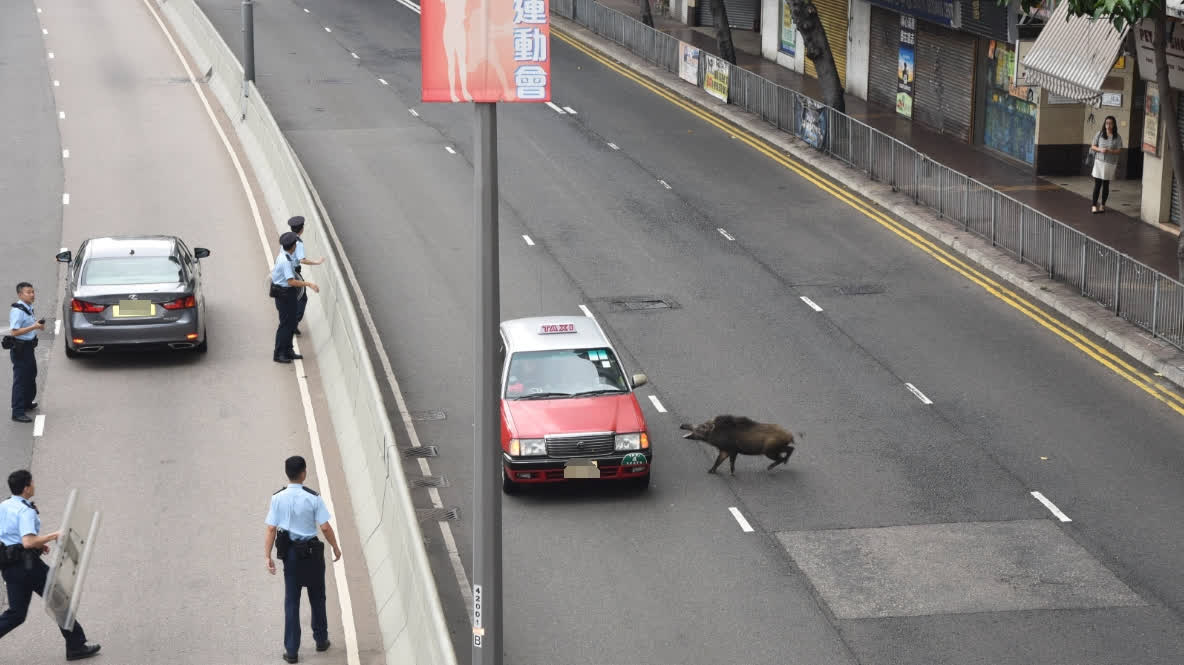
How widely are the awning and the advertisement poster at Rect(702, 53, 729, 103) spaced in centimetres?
1167

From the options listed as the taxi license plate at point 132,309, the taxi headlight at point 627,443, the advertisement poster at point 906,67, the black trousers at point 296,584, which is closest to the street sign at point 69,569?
the black trousers at point 296,584

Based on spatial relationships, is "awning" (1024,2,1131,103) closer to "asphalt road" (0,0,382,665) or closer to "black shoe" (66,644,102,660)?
"asphalt road" (0,0,382,665)

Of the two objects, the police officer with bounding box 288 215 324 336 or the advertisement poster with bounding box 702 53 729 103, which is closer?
the police officer with bounding box 288 215 324 336

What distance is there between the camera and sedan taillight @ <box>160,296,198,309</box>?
21.7 meters

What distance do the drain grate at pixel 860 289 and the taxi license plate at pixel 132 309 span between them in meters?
11.1

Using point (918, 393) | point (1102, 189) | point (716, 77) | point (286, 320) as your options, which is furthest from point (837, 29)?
point (286, 320)

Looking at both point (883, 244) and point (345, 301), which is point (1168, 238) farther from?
point (345, 301)

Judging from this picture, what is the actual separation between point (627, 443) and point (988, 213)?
→ 1328cm

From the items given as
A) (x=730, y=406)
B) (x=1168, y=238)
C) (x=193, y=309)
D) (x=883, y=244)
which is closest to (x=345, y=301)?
(x=193, y=309)

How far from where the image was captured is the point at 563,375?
18734 mm

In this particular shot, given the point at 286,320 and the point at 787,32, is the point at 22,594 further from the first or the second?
the point at 787,32

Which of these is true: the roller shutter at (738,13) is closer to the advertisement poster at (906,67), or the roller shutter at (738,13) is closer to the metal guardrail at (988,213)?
the metal guardrail at (988,213)

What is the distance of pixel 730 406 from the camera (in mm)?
20891

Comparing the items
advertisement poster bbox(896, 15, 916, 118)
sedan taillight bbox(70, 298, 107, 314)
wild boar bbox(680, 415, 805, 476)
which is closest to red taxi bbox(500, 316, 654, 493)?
wild boar bbox(680, 415, 805, 476)
